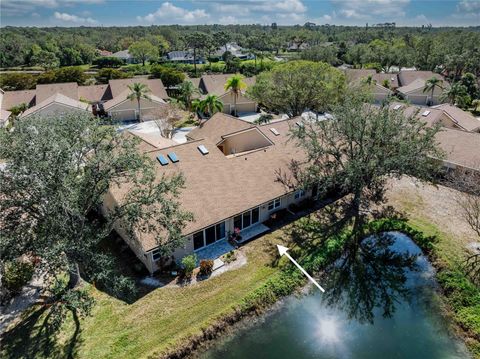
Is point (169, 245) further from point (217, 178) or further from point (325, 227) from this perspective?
point (325, 227)

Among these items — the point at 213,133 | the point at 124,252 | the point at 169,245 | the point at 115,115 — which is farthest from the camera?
the point at 115,115

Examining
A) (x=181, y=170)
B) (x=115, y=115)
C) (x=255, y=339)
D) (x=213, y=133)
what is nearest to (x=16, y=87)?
(x=115, y=115)

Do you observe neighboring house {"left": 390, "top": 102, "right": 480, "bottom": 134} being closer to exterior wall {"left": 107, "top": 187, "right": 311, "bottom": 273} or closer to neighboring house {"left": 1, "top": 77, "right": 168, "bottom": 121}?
exterior wall {"left": 107, "top": 187, "right": 311, "bottom": 273}

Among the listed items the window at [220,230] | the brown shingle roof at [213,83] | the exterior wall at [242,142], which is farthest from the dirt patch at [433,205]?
the brown shingle roof at [213,83]

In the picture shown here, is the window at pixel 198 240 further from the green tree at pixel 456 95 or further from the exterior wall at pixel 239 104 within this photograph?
the green tree at pixel 456 95

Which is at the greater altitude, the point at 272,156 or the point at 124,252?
the point at 272,156

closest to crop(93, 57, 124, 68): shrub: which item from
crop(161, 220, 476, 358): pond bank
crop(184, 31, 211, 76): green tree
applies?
crop(184, 31, 211, 76): green tree
